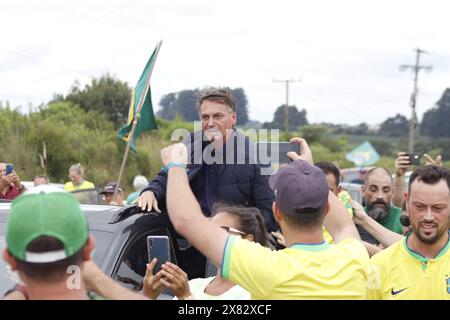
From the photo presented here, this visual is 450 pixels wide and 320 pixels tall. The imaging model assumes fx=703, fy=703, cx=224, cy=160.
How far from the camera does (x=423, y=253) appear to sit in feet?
10.3

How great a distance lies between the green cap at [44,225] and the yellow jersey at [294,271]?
588 millimetres

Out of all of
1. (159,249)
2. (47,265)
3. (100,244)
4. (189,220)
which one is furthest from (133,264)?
(47,265)

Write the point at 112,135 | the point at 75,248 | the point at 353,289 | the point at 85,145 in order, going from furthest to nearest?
the point at 112,135 < the point at 85,145 < the point at 353,289 < the point at 75,248

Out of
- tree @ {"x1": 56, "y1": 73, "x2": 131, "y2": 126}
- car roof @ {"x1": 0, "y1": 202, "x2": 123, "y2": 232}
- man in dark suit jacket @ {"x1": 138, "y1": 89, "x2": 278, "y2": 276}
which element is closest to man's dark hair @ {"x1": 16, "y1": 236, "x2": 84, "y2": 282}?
car roof @ {"x1": 0, "y1": 202, "x2": 123, "y2": 232}

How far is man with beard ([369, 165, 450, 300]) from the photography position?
119 inches

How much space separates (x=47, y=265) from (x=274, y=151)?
6.96ft

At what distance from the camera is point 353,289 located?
2.52 m

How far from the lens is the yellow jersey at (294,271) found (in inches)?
94.7

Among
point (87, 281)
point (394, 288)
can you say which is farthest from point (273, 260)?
point (394, 288)

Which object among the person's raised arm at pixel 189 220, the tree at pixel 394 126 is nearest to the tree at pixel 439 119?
the tree at pixel 394 126

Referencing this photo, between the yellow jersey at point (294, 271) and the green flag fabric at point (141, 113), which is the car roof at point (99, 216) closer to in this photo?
the yellow jersey at point (294, 271)

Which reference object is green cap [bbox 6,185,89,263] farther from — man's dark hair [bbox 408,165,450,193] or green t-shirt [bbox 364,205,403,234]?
green t-shirt [bbox 364,205,403,234]
